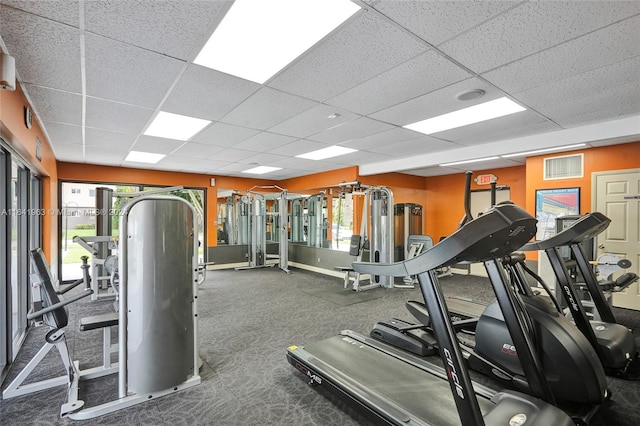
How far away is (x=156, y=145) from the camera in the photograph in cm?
484

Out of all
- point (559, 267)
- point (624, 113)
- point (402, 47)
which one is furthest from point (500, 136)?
point (402, 47)

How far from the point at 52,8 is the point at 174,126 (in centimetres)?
224

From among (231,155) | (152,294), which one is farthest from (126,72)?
(231,155)

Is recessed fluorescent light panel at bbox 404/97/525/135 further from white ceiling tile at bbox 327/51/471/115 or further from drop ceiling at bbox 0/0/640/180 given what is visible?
white ceiling tile at bbox 327/51/471/115

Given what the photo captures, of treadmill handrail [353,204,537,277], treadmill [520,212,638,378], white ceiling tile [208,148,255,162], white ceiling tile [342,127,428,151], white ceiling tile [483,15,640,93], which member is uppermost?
white ceiling tile [483,15,640,93]

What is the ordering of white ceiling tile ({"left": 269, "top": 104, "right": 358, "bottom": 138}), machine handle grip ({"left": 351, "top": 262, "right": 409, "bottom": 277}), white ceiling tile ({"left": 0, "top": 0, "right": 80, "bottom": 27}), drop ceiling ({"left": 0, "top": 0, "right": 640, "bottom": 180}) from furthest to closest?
white ceiling tile ({"left": 269, "top": 104, "right": 358, "bottom": 138}) → drop ceiling ({"left": 0, "top": 0, "right": 640, "bottom": 180}) → white ceiling tile ({"left": 0, "top": 0, "right": 80, "bottom": 27}) → machine handle grip ({"left": 351, "top": 262, "right": 409, "bottom": 277})

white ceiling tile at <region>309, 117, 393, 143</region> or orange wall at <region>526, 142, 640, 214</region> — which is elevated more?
white ceiling tile at <region>309, 117, 393, 143</region>

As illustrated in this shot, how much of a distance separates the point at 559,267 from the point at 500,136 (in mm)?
2239

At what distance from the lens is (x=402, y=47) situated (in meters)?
2.09

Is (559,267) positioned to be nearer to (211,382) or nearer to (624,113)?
(624,113)

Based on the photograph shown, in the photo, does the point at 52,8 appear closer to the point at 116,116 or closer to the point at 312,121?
the point at 116,116

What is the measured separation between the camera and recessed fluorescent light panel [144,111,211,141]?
11.6 ft

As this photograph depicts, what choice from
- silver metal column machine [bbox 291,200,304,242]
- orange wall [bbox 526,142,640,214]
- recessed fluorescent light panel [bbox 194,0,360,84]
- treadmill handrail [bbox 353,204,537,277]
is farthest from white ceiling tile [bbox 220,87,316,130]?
silver metal column machine [bbox 291,200,304,242]

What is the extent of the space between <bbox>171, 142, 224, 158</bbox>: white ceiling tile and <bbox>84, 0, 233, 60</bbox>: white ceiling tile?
2910 mm
